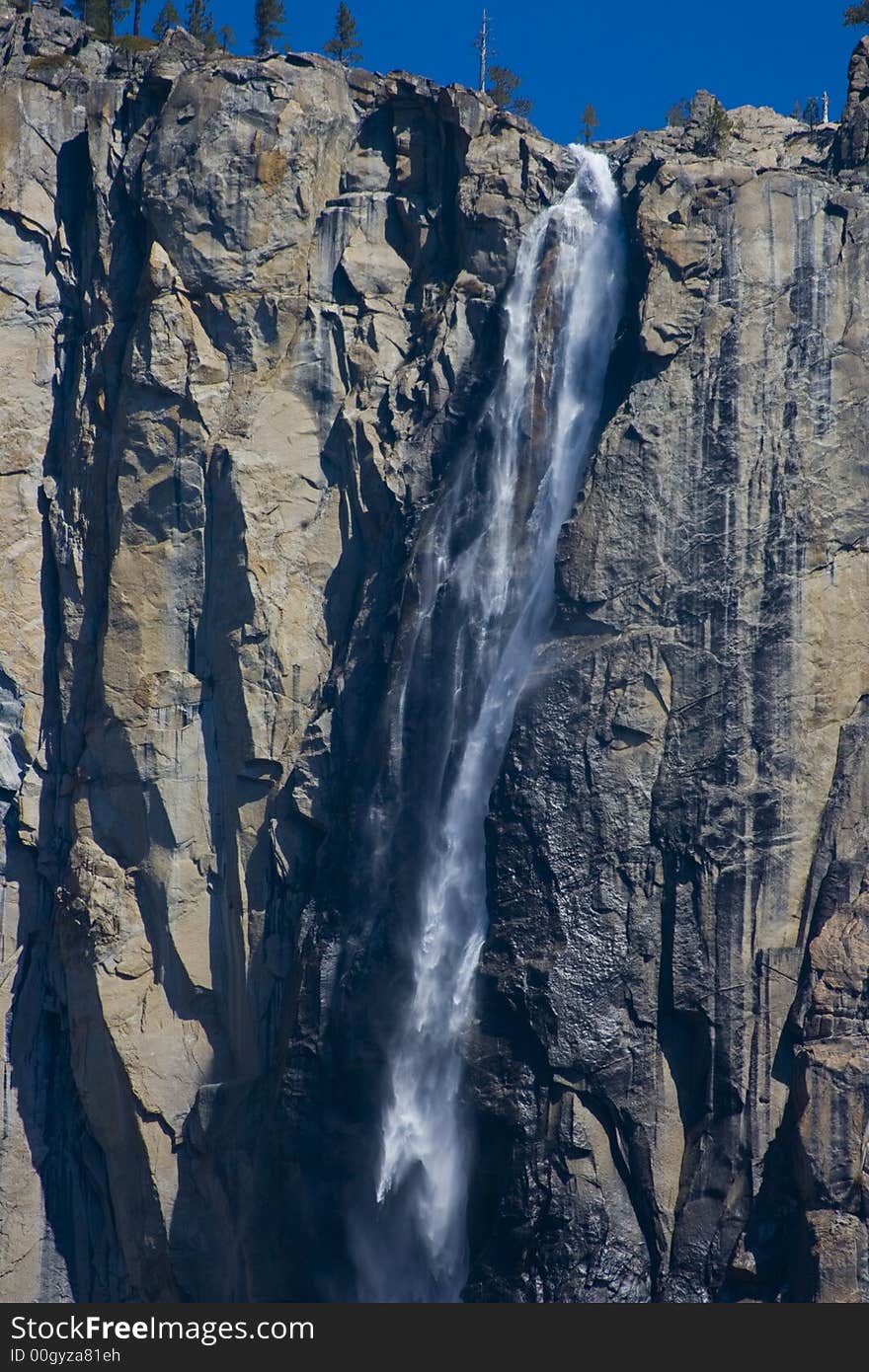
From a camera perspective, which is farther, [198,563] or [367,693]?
[198,563]

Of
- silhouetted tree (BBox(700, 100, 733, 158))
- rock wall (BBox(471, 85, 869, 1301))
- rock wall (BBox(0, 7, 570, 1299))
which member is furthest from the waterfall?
silhouetted tree (BBox(700, 100, 733, 158))

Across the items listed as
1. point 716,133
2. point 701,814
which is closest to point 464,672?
point 701,814

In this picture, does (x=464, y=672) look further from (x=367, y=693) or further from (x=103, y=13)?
(x=103, y=13)

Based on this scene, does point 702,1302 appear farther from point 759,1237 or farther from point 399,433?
point 399,433

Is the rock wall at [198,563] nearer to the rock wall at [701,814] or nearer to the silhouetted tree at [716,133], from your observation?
the silhouetted tree at [716,133]

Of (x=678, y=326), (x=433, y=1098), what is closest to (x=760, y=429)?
(x=678, y=326)
